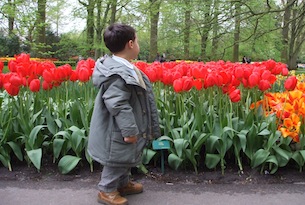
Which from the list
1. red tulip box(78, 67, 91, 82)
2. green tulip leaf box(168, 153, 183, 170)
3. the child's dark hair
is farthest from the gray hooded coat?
red tulip box(78, 67, 91, 82)

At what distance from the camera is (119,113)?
2.51m

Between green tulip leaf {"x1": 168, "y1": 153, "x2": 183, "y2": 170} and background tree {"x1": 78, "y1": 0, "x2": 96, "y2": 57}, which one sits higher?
background tree {"x1": 78, "y1": 0, "x2": 96, "y2": 57}

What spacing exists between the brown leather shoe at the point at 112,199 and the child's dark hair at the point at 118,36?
106 cm

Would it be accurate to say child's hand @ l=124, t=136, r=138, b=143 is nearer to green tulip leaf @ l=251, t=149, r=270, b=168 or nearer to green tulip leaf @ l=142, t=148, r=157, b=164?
green tulip leaf @ l=142, t=148, r=157, b=164

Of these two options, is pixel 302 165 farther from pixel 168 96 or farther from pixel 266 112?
pixel 168 96

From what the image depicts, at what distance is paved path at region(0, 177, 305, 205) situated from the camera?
284 cm

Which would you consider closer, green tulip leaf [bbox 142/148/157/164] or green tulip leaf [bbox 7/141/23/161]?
green tulip leaf [bbox 142/148/157/164]

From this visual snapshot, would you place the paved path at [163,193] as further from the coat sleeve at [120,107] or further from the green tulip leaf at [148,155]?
the coat sleeve at [120,107]

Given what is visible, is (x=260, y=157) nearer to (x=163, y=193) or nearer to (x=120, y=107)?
(x=163, y=193)

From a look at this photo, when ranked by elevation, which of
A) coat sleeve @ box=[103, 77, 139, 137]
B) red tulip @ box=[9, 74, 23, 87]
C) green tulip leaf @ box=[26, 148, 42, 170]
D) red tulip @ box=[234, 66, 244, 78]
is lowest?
green tulip leaf @ box=[26, 148, 42, 170]

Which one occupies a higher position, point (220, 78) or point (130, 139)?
point (220, 78)

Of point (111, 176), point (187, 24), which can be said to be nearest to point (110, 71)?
point (111, 176)

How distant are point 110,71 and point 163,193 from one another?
1.09 meters

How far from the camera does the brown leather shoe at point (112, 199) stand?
9.05 feet
